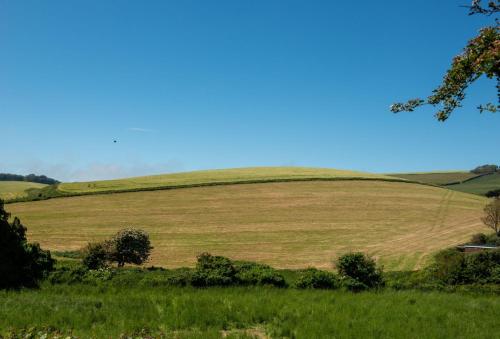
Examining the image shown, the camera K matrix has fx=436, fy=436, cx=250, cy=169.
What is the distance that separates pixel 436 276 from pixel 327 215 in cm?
3841

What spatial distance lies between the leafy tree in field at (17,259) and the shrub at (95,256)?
1929 centimetres

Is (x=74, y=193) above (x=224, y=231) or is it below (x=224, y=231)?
above

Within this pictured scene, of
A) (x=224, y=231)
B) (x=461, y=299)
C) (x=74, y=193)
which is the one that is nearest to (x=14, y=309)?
(x=461, y=299)

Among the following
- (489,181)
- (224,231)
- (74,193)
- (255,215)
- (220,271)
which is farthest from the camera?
(489,181)

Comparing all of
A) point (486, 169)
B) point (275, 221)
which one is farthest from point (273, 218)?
point (486, 169)

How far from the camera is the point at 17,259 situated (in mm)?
19156

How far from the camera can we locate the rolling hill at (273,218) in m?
51.3

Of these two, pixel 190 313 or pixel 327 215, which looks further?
pixel 327 215

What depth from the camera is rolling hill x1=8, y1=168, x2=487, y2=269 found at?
5128cm

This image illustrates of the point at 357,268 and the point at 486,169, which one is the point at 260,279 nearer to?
the point at 357,268

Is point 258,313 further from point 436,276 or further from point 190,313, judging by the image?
point 436,276

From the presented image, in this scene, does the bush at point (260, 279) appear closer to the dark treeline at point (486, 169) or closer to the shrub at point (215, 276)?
the shrub at point (215, 276)

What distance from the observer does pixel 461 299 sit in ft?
43.0

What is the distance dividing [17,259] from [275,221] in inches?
1937
